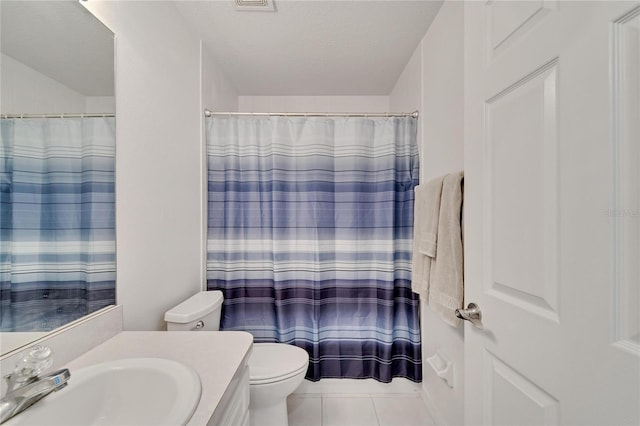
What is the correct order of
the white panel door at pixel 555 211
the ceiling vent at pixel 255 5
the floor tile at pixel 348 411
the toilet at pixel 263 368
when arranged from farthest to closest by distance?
1. the floor tile at pixel 348 411
2. the ceiling vent at pixel 255 5
3. the toilet at pixel 263 368
4. the white panel door at pixel 555 211

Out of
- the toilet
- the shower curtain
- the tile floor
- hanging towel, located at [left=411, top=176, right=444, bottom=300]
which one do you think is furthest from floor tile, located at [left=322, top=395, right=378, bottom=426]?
hanging towel, located at [left=411, top=176, right=444, bottom=300]

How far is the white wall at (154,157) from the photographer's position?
1084 mm

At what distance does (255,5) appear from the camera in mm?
1452

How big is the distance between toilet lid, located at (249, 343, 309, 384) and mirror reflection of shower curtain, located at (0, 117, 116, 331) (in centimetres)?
73

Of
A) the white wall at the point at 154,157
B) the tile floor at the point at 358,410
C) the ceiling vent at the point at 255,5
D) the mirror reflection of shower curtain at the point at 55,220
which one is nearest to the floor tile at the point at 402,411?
the tile floor at the point at 358,410

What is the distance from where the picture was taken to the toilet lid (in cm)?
132

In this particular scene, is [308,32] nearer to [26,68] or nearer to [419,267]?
[26,68]

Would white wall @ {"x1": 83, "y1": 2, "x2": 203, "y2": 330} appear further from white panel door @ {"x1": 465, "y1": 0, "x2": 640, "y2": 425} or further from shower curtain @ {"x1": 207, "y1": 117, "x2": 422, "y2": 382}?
white panel door @ {"x1": 465, "y1": 0, "x2": 640, "y2": 425}

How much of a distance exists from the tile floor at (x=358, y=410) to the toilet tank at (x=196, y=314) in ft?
2.55

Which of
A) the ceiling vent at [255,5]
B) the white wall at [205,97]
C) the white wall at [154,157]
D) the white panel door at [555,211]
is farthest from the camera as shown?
the white wall at [205,97]

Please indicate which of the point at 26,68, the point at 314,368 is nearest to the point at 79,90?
the point at 26,68

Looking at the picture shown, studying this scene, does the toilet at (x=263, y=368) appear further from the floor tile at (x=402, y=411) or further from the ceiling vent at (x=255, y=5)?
the ceiling vent at (x=255, y=5)

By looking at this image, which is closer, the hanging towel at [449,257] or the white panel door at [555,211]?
the white panel door at [555,211]

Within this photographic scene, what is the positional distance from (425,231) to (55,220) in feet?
4.93
